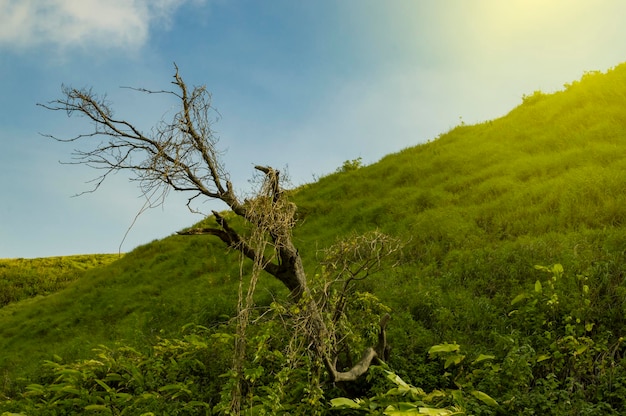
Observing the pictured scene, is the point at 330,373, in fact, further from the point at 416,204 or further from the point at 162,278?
the point at 162,278

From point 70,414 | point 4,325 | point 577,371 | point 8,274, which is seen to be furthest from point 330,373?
point 8,274

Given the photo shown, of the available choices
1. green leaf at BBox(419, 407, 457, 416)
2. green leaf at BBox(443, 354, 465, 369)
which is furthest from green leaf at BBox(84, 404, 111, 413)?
green leaf at BBox(443, 354, 465, 369)

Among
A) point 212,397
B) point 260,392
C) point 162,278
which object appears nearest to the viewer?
point 260,392

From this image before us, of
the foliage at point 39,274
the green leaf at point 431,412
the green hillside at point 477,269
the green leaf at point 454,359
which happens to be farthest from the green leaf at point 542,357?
the foliage at point 39,274

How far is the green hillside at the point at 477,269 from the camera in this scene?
8.11 meters

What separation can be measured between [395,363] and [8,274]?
31.2m

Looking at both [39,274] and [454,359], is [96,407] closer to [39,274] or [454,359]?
[454,359]

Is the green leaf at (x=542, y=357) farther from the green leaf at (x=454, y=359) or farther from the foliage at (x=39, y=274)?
the foliage at (x=39, y=274)

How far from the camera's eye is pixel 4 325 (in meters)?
21.9

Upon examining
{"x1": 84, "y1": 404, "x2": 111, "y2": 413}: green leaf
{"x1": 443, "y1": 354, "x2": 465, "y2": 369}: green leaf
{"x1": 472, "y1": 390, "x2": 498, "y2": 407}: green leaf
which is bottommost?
{"x1": 472, "y1": 390, "x2": 498, "y2": 407}: green leaf

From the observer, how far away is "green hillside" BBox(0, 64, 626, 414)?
8.11 meters

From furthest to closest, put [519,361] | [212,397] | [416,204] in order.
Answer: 1. [416,204]
2. [212,397]
3. [519,361]

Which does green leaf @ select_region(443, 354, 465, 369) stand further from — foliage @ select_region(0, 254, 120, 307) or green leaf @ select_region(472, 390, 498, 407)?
foliage @ select_region(0, 254, 120, 307)

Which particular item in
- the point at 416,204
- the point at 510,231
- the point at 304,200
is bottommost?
the point at 510,231
